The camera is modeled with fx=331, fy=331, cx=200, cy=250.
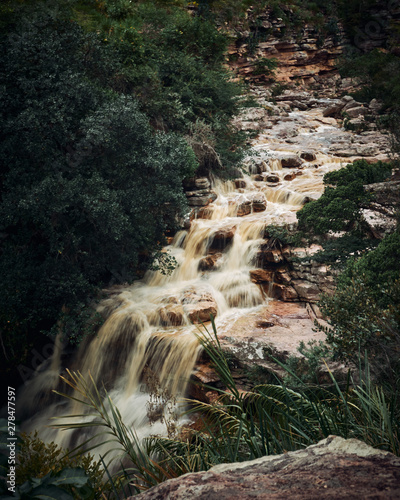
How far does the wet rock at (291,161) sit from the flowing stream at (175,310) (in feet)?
6.13

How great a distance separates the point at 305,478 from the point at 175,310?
6.84 meters

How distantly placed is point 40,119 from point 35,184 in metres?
1.45

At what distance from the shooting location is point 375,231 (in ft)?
24.2

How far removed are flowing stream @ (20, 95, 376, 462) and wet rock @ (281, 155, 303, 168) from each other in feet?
6.13

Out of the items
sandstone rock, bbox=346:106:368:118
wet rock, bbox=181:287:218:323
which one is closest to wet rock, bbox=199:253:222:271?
wet rock, bbox=181:287:218:323

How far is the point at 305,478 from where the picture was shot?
1.29m

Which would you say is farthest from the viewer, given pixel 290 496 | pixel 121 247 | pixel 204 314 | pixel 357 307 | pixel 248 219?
pixel 248 219

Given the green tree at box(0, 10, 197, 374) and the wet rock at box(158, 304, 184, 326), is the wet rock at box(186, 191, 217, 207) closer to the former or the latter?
the green tree at box(0, 10, 197, 374)

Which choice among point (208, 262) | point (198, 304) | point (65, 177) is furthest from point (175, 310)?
point (65, 177)

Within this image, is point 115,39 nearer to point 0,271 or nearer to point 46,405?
point 0,271

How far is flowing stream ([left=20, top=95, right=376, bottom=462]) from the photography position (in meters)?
6.82

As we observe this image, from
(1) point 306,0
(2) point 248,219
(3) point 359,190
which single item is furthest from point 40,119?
(1) point 306,0

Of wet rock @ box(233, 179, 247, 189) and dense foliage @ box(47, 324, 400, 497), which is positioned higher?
dense foliage @ box(47, 324, 400, 497)

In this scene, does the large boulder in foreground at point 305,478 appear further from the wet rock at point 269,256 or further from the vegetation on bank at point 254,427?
the wet rock at point 269,256
